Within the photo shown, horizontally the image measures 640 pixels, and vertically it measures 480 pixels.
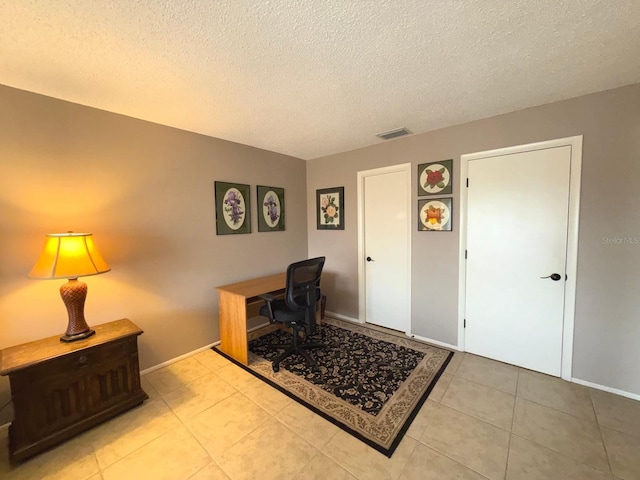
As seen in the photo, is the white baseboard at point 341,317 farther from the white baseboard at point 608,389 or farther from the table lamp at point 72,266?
the table lamp at point 72,266

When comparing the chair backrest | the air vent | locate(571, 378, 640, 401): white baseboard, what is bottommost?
locate(571, 378, 640, 401): white baseboard

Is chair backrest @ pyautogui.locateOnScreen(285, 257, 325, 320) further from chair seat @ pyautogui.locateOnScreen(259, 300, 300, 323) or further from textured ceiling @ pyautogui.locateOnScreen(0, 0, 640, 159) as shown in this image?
textured ceiling @ pyautogui.locateOnScreen(0, 0, 640, 159)

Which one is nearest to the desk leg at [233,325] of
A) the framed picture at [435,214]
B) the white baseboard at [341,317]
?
the white baseboard at [341,317]

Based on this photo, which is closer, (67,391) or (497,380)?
(67,391)

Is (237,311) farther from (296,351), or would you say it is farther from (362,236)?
(362,236)

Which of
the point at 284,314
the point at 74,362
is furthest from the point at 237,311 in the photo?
the point at 74,362

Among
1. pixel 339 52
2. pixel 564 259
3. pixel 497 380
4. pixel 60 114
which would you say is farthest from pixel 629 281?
pixel 60 114

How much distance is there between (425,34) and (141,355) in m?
3.32

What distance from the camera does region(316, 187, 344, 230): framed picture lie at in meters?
3.67

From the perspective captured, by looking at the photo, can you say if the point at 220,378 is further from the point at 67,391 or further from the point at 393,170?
the point at 393,170

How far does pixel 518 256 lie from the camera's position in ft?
7.94

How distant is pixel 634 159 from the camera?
1.92 meters

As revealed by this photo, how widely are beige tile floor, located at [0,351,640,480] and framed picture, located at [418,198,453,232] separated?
1525mm

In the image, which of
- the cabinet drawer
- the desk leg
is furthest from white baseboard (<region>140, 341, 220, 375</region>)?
the cabinet drawer
